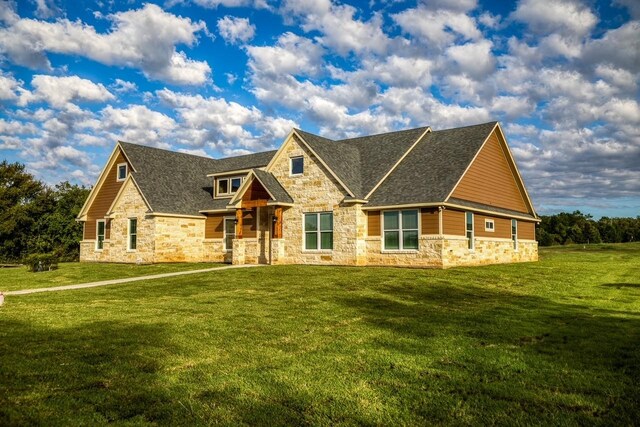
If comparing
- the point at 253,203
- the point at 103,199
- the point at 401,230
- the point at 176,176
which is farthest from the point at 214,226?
the point at 401,230

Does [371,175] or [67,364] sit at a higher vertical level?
[371,175]

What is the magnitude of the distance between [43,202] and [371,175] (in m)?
36.8

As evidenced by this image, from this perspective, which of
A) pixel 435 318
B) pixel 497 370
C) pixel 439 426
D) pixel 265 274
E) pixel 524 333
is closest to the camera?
pixel 439 426

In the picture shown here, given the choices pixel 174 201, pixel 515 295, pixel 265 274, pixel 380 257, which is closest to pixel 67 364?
pixel 515 295

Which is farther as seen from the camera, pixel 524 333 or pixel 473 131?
pixel 473 131

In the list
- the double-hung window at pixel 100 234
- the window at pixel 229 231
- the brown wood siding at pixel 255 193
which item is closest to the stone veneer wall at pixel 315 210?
the brown wood siding at pixel 255 193

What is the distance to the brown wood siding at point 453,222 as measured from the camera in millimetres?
23344

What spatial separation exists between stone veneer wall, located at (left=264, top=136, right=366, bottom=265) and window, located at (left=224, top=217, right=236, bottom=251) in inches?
212

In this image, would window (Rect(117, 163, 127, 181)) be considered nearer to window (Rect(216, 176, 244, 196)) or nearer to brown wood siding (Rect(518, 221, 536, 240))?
window (Rect(216, 176, 244, 196))

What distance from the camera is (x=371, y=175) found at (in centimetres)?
2731

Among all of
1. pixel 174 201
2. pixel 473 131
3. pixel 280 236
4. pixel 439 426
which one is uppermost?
pixel 473 131

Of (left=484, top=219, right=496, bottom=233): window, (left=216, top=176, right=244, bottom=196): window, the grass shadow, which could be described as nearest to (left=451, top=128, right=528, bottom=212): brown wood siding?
(left=484, top=219, right=496, bottom=233): window

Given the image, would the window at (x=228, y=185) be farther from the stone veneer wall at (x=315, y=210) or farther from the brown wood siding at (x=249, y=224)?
the stone veneer wall at (x=315, y=210)

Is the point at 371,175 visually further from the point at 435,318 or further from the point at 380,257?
the point at 435,318
